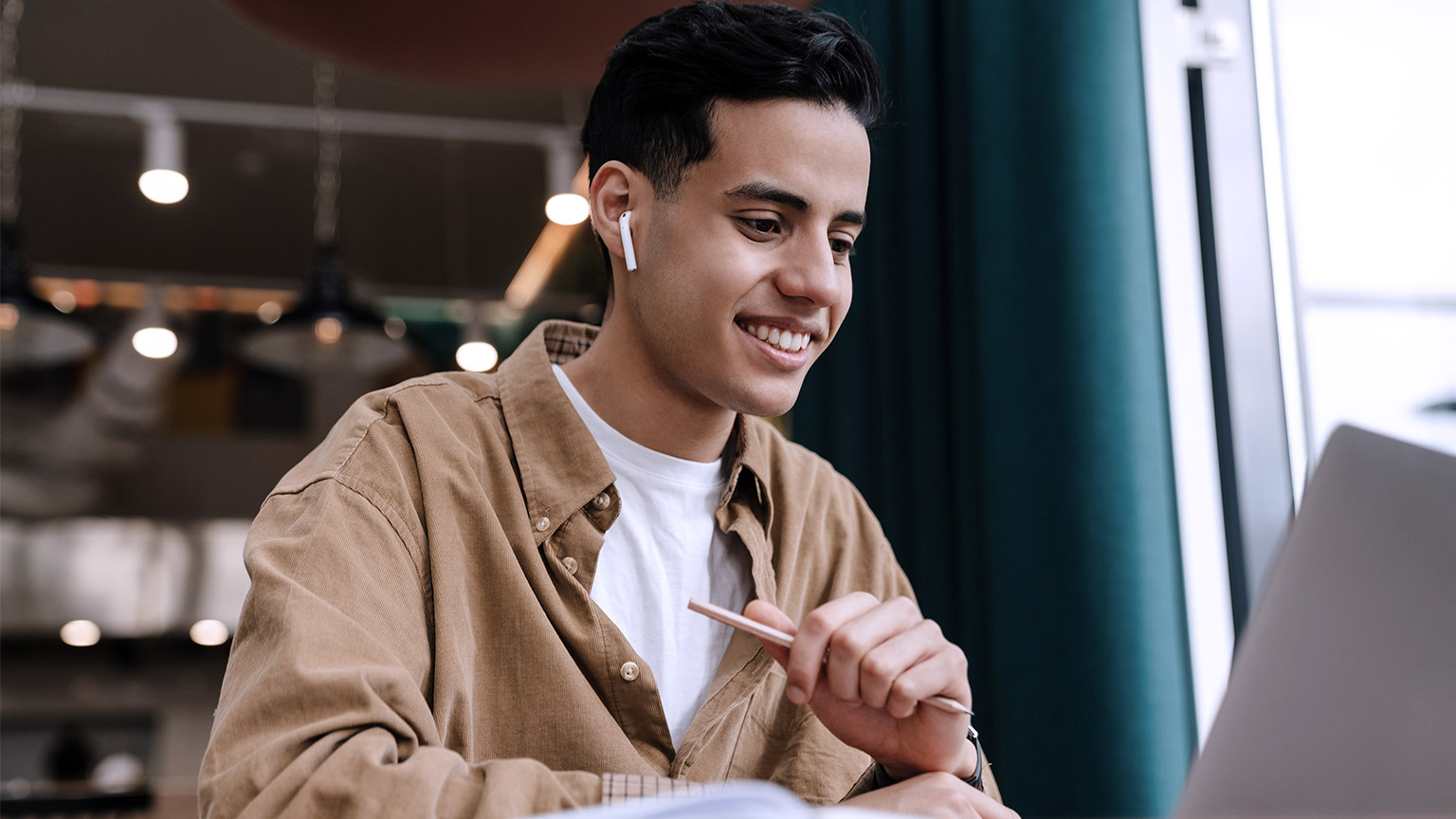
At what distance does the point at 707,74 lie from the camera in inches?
49.0

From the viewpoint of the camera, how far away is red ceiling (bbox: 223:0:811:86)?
Result: 1.46 metres

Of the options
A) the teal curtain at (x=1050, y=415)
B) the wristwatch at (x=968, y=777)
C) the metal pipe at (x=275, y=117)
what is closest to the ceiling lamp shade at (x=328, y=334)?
the metal pipe at (x=275, y=117)

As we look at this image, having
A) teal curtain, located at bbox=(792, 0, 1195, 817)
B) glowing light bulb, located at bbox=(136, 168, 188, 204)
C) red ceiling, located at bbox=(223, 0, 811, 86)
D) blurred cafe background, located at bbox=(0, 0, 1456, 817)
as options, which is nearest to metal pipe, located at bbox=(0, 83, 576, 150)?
glowing light bulb, located at bbox=(136, 168, 188, 204)

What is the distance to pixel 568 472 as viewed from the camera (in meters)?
1.21

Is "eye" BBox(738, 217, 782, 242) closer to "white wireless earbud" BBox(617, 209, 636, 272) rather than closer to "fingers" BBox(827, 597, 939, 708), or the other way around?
"white wireless earbud" BBox(617, 209, 636, 272)

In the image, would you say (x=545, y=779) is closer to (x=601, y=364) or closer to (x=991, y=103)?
(x=601, y=364)

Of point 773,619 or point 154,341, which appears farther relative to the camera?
point 154,341

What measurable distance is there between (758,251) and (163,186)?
491 cm

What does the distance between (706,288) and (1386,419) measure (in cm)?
114

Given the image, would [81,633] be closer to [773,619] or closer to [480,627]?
[480,627]

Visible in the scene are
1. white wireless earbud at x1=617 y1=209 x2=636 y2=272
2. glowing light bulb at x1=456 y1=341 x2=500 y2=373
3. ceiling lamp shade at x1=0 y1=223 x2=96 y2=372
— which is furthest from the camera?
glowing light bulb at x1=456 y1=341 x2=500 y2=373

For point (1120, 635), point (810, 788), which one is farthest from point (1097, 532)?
point (810, 788)

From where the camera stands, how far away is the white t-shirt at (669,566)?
47.1 inches

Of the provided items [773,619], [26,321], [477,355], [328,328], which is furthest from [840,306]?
[477,355]
